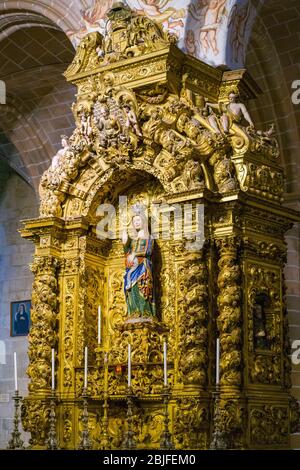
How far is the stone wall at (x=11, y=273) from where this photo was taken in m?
16.1

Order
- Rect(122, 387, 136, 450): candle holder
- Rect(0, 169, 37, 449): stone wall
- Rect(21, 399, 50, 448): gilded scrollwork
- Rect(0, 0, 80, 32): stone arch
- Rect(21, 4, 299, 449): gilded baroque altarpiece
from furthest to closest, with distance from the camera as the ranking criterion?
Rect(0, 169, 37, 449): stone wall
Rect(0, 0, 80, 32): stone arch
Rect(21, 399, 50, 448): gilded scrollwork
Rect(21, 4, 299, 449): gilded baroque altarpiece
Rect(122, 387, 136, 450): candle holder

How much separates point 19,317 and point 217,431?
8.84m

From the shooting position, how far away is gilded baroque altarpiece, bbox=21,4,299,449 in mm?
8711

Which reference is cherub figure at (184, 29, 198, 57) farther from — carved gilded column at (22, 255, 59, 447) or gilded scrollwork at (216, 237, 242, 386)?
carved gilded column at (22, 255, 59, 447)

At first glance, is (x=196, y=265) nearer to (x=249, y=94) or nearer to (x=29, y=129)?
(x=249, y=94)

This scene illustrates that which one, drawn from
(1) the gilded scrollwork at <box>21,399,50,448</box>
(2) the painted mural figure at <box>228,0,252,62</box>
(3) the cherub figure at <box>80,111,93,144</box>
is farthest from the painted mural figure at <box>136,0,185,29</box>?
(1) the gilded scrollwork at <box>21,399,50,448</box>

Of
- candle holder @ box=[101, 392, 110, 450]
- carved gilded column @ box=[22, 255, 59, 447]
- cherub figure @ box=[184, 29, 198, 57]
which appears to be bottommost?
candle holder @ box=[101, 392, 110, 450]

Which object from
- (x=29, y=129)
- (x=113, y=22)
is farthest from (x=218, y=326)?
(x=29, y=129)

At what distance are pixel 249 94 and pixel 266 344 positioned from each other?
277cm

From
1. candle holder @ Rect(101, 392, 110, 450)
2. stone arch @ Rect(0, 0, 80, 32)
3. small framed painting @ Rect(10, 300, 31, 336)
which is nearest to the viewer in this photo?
candle holder @ Rect(101, 392, 110, 450)

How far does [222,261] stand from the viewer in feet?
29.1

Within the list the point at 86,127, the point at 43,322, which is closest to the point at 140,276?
the point at 43,322

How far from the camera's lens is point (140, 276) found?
31.1 ft

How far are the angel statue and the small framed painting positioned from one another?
23.1 ft
